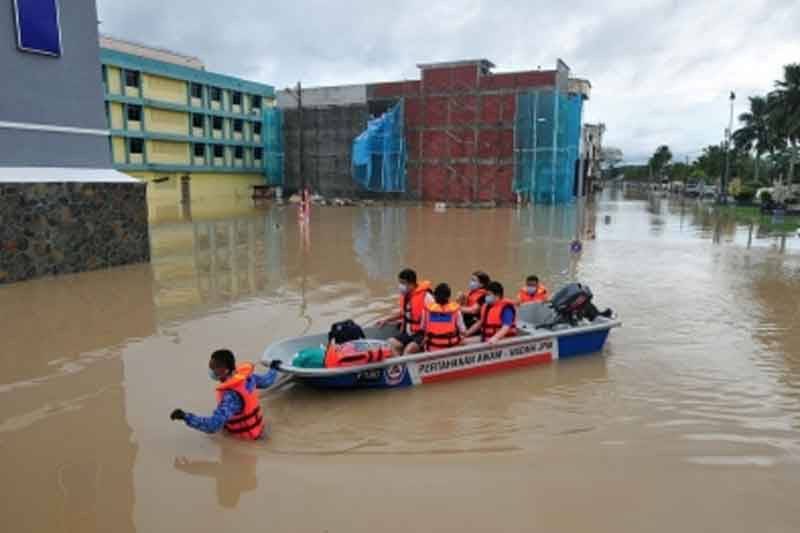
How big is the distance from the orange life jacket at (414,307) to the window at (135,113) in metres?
35.9

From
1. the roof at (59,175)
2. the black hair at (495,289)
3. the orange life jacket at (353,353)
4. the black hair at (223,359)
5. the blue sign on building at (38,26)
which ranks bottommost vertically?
the orange life jacket at (353,353)

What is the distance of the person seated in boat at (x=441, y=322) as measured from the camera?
5832mm

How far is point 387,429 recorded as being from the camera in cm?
496

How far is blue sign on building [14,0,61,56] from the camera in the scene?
1067 cm

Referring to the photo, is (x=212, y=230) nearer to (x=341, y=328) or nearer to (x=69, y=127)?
(x=69, y=127)

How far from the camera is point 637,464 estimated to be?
14.3ft

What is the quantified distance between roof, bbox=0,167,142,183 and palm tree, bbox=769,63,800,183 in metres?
38.4

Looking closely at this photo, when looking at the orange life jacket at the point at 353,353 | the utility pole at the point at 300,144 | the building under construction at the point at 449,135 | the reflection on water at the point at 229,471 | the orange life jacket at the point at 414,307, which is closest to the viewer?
the reflection on water at the point at 229,471

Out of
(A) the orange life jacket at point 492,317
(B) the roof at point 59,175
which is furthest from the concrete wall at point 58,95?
(A) the orange life jacket at point 492,317

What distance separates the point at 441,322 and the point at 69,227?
965cm

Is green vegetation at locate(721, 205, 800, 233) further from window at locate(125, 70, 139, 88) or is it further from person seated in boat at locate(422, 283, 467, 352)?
window at locate(125, 70, 139, 88)

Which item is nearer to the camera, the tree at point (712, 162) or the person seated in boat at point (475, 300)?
the person seated in boat at point (475, 300)

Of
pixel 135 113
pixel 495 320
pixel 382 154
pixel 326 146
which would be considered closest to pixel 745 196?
pixel 382 154

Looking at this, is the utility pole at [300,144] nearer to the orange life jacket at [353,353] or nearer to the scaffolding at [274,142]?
Result: the scaffolding at [274,142]
